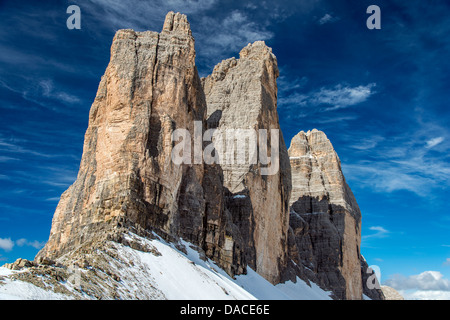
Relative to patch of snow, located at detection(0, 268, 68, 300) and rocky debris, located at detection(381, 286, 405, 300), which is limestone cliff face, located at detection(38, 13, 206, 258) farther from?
rocky debris, located at detection(381, 286, 405, 300)

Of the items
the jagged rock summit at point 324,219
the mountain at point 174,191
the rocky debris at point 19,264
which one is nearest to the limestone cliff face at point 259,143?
the mountain at point 174,191

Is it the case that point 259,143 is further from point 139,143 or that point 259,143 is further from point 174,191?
point 139,143

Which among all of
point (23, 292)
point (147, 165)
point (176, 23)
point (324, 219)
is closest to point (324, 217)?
point (324, 219)

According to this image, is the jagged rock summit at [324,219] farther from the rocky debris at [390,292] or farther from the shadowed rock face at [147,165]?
the shadowed rock face at [147,165]

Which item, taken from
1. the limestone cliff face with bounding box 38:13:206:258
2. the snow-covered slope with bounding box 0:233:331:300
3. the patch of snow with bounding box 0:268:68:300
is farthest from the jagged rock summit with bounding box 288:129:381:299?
the patch of snow with bounding box 0:268:68:300

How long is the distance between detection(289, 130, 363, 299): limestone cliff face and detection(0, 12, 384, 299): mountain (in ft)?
18.6

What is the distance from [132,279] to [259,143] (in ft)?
145

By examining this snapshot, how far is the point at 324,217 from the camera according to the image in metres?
97.2

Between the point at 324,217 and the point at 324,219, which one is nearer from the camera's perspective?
the point at 324,219

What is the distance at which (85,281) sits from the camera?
23453 mm

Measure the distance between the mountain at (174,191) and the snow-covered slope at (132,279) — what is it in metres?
0.10

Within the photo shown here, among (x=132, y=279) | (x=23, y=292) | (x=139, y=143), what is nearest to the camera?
(x=23, y=292)
